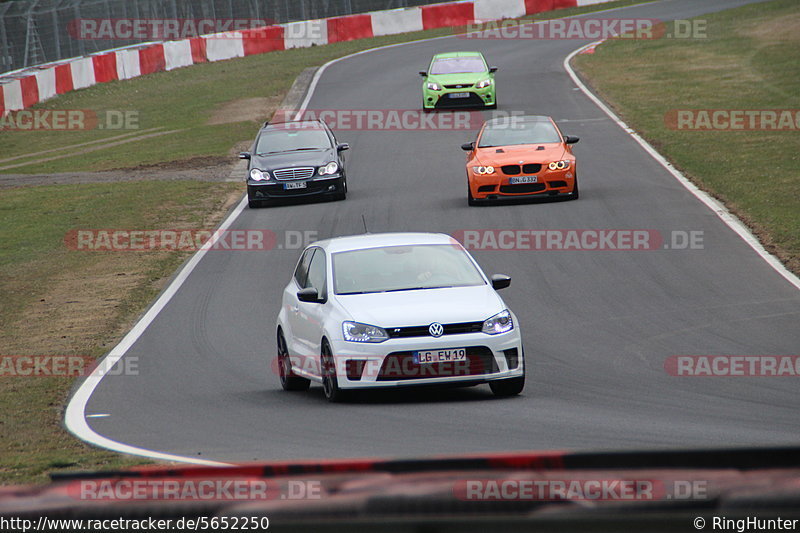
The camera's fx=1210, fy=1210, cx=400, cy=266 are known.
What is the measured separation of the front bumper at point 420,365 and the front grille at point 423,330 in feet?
0.16

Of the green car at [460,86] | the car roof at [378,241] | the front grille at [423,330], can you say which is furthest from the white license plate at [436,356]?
the green car at [460,86]

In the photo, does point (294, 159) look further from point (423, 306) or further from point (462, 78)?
point (423, 306)

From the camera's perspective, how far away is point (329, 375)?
11.2 m

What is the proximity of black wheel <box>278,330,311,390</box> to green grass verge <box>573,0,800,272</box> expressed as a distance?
8.04 metres

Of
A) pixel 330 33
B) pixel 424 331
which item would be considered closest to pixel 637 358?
pixel 424 331

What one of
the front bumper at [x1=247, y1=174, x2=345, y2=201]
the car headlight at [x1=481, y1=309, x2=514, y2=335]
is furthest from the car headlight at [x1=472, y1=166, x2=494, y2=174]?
the car headlight at [x1=481, y1=309, x2=514, y2=335]

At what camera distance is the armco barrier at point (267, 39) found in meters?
46.9

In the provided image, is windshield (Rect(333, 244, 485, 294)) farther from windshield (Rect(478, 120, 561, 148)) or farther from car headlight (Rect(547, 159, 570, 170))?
windshield (Rect(478, 120, 561, 148))

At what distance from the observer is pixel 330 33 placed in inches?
2285

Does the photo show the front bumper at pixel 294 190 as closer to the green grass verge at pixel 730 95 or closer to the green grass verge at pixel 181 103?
the green grass verge at pixel 730 95

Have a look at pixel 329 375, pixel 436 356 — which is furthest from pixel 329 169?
pixel 436 356

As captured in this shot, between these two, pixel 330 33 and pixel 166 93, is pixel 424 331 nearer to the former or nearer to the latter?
pixel 166 93

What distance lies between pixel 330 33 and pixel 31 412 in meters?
48.1

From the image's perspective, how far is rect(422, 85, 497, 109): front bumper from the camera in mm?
36375
